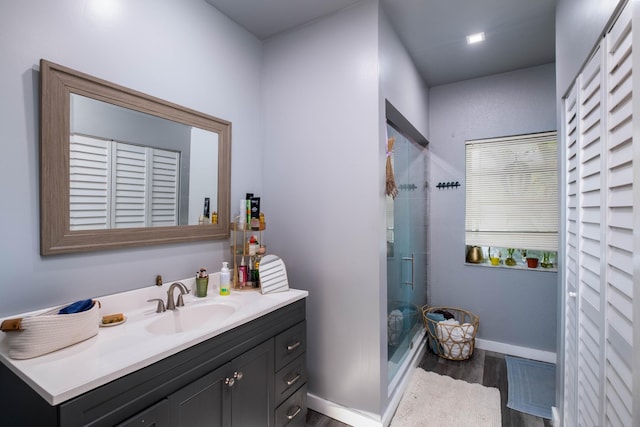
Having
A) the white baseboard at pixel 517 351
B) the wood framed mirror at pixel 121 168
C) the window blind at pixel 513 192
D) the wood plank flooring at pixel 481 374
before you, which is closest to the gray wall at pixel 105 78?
the wood framed mirror at pixel 121 168

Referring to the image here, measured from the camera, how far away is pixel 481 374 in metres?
2.53

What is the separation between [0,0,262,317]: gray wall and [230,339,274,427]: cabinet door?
0.65 metres

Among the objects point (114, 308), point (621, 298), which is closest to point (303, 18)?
point (114, 308)

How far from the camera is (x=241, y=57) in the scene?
7.00 feet

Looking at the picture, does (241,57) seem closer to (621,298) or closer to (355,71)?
(355,71)

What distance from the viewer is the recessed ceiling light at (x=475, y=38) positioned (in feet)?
7.44

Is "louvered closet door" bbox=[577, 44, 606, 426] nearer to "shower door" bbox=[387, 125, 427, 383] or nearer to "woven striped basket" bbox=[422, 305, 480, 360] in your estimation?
"shower door" bbox=[387, 125, 427, 383]

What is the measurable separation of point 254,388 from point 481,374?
2.05 metres

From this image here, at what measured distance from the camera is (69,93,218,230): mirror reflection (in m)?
1.34

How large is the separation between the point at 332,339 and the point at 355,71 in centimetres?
174

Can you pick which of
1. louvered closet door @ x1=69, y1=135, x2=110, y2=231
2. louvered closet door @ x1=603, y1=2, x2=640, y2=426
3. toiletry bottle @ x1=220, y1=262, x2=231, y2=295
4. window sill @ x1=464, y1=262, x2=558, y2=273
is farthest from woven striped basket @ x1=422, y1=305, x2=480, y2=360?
louvered closet door @ x1=69, y1=135, x2=110, y2=231

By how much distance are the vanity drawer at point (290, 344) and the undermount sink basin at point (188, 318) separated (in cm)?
31

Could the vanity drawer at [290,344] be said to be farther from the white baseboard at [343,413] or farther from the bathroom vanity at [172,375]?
the white baseboard at [343,413]

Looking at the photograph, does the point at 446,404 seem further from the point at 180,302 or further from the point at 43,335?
the point at 43,335
